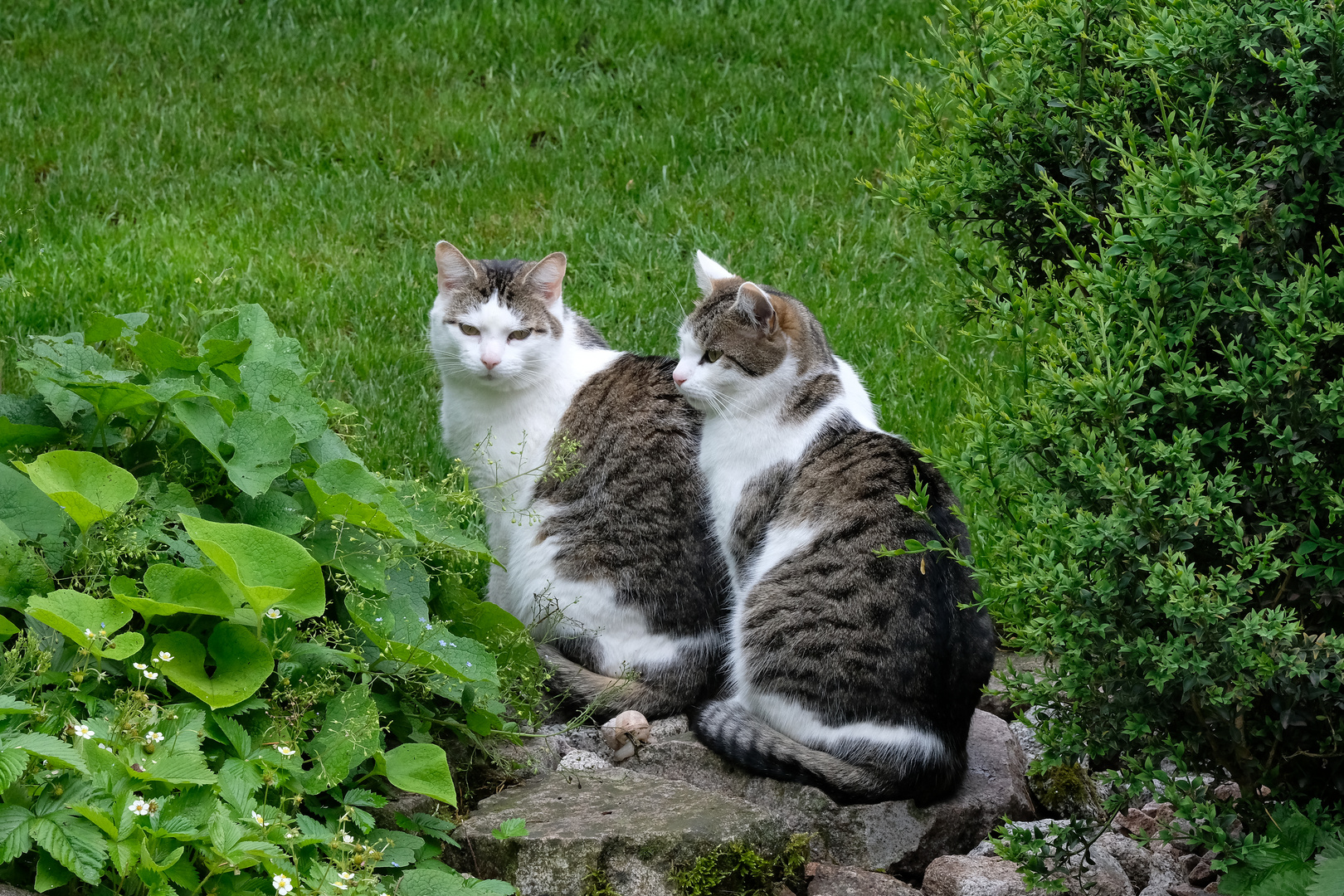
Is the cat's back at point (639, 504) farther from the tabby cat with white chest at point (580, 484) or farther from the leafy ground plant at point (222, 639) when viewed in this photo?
the leafy ground plant at point (222, 639)

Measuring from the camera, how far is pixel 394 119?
7.25 m

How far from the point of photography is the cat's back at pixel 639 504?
11.7 feet

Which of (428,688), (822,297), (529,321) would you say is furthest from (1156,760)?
(822,297)

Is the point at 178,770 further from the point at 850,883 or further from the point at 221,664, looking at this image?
the point at 850,883

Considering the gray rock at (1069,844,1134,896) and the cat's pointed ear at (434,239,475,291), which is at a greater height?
the cat's pointed ear at (434,239,475,291)

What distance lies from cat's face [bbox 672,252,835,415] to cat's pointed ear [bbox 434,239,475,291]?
2.86 feet

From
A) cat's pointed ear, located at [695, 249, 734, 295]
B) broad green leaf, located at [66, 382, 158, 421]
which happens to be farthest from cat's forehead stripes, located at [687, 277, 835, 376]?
broad green leaf, located at [66, 382, 158, 421]

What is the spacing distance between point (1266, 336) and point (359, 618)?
1816 mm

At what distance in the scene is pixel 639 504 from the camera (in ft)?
12.0

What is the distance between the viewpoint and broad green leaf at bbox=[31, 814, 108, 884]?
78.3 inches

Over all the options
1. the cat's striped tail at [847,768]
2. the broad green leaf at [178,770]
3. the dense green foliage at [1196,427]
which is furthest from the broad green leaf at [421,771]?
the dense green foliage at [1196,427]

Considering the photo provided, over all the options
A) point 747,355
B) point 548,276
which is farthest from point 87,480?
point 548,276

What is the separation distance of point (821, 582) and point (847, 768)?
47cm

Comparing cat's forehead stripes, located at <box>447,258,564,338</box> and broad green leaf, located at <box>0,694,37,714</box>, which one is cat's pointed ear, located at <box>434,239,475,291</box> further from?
broad green leaf, located at <box>0,694,37,714</box>
